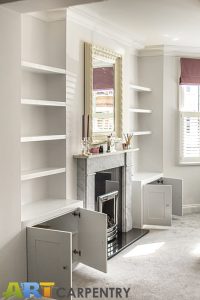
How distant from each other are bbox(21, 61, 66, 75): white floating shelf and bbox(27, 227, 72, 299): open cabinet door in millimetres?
1399

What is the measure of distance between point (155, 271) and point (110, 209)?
1.22 m

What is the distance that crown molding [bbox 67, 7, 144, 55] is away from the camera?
420 cm

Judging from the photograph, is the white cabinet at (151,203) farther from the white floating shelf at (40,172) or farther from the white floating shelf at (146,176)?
the white floating shelf at (40,172)

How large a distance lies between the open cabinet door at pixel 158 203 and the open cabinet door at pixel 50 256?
8.31 feet

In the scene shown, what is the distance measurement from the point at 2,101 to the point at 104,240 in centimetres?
154

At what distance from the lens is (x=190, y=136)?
6484 mm

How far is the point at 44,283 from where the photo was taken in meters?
3.25

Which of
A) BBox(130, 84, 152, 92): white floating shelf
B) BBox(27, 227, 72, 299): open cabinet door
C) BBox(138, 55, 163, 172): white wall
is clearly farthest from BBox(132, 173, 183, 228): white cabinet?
BBox(27, 227, 72, 299): open cabinet door

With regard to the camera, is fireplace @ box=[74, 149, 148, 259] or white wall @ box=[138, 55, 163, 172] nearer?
fireplace @ box=[74, 149, 148, 259]

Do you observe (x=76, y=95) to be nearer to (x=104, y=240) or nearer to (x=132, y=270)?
(x=104, y=240)

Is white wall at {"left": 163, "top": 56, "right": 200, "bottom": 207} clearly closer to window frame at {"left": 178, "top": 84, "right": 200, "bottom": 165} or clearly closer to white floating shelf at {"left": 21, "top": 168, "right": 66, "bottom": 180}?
window frame at {"left": 178, "top": 84, "right": 200, "bottom": 165}

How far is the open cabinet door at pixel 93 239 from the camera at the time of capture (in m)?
3.70

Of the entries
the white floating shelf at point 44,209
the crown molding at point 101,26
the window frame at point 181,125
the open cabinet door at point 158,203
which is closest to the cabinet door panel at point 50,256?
the white floating shelf at point 44,209

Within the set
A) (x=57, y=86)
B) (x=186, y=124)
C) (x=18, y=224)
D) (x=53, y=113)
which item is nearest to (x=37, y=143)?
(x=53, y=113)
